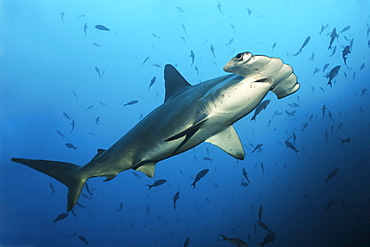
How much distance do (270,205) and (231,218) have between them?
732cm

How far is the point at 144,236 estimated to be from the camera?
4050 cm

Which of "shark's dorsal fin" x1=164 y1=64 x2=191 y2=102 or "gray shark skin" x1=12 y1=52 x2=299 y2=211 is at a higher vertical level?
"shark's dorsal fin" x1=164 y1=64 x2=191 y2=102

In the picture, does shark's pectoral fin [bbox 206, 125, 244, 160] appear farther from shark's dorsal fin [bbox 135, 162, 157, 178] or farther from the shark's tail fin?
the shark's tail fin

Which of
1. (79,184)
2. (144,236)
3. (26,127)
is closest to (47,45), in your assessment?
(26,127)

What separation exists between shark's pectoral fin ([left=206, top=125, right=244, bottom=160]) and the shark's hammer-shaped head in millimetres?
999

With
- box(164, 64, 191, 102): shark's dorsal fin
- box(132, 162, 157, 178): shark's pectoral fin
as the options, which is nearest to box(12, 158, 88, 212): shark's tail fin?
box(132, 162, 157, 178): shark's pectoral fin

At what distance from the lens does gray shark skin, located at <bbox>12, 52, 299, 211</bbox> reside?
2.55 meters

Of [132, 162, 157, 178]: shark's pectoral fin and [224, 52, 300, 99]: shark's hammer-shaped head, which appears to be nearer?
[224, 52, 300, 99]: shark's hammer-shaped head

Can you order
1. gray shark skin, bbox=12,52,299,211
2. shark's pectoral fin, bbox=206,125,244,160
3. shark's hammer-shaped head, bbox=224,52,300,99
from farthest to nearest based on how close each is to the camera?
Result: shark's pectoral fin, bbox=206,125,244,160 < gray shark skin, bbox=12,52,299,211 < shark's hammer-shaped head, bbox=224,52,300,99

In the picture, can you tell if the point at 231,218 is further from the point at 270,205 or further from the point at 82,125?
the point at 82,125

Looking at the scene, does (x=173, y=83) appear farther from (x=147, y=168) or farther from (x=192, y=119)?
(x=147, y=168)

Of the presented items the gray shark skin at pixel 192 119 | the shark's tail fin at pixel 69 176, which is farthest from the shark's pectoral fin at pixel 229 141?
the shark's tail fin at pixel 69 176

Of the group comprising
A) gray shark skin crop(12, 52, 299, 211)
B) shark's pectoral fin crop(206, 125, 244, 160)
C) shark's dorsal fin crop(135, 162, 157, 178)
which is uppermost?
gray shark skin crop(12, 52, 299, 211)

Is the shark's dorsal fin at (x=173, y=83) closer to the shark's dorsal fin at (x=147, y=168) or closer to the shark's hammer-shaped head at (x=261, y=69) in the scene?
the shark's dorsal fin at (x=147, y=168)
